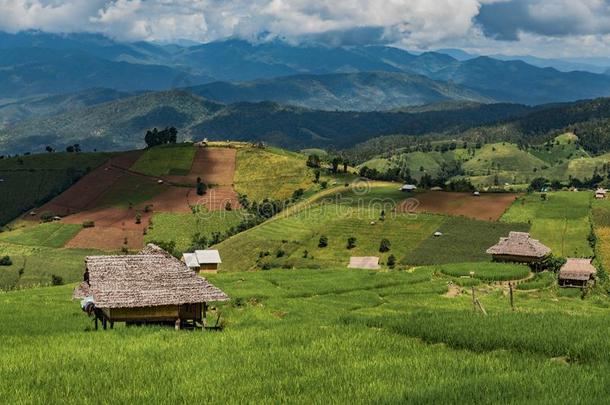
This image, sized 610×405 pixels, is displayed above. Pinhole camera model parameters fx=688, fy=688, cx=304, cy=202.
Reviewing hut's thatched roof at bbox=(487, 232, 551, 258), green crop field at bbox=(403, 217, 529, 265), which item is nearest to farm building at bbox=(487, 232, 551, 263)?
hut's thatched roof at bbox=(487, 232, 551, 258)

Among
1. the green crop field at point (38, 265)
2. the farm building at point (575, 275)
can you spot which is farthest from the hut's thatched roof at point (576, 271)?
the green crop field at point (38, 265)

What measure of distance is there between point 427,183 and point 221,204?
194 feet

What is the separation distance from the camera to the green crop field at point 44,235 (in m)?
172

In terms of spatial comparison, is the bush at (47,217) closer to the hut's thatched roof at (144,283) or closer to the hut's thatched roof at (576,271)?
the hut's thatched roof at (576,271)

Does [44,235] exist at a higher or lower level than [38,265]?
higher

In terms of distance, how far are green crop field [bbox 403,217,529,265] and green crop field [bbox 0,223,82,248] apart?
91.8m

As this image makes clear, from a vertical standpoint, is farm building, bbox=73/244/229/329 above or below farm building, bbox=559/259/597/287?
above

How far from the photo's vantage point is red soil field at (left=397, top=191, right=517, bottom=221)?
504 ft

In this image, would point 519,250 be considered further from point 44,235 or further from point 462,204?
point 44,235

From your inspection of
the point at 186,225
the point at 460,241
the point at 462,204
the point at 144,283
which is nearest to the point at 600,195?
the point at 462,204

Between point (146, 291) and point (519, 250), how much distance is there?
65.9m

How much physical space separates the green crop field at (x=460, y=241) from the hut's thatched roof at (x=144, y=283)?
85610 mm

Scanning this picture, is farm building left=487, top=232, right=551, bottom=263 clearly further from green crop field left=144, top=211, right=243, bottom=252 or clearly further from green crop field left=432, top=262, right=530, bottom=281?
green crop field left=144, top=211, right=243, bottom=252

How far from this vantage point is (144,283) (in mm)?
38219
